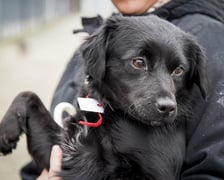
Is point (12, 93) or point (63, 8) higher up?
point (12, 93)

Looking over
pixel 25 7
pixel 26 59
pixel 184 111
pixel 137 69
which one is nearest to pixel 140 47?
pixel 137 69

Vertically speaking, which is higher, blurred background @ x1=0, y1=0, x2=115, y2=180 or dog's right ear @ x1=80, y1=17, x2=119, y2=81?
dog's right ear @ x1=80, y1=17, x2=119, y2=81

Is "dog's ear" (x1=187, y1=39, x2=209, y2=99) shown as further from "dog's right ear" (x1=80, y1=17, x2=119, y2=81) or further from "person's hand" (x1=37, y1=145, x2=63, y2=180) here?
"person's hand" (x1=37, y1=145, x2=63, y2=180)

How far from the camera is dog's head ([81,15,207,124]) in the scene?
116 inches

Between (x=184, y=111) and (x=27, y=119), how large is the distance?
86 centimetres

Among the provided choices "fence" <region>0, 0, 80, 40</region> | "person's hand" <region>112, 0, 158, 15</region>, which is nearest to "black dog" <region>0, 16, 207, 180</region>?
"person's hand" <region>112, 0, 158, 15</region>

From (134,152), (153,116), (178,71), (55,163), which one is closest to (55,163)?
(55,163)

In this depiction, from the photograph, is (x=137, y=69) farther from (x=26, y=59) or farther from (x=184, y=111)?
(x=26, y=59)

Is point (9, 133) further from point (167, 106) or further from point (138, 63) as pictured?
point (167, 106)

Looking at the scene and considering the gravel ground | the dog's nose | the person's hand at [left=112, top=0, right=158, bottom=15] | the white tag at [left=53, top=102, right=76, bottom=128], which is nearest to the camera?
the dog's nose

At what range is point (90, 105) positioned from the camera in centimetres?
301

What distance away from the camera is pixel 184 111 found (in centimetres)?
299

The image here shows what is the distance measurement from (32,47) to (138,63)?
12476mm

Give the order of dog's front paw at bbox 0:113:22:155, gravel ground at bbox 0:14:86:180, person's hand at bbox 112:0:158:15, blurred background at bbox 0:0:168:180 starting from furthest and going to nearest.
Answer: blurred background at bbox 0:0:168:180, gravel ground at bbox 0:14:86:180, person's hand at bbox 112:0:158:15, dog's front paw at bbox 0:113:22:155
